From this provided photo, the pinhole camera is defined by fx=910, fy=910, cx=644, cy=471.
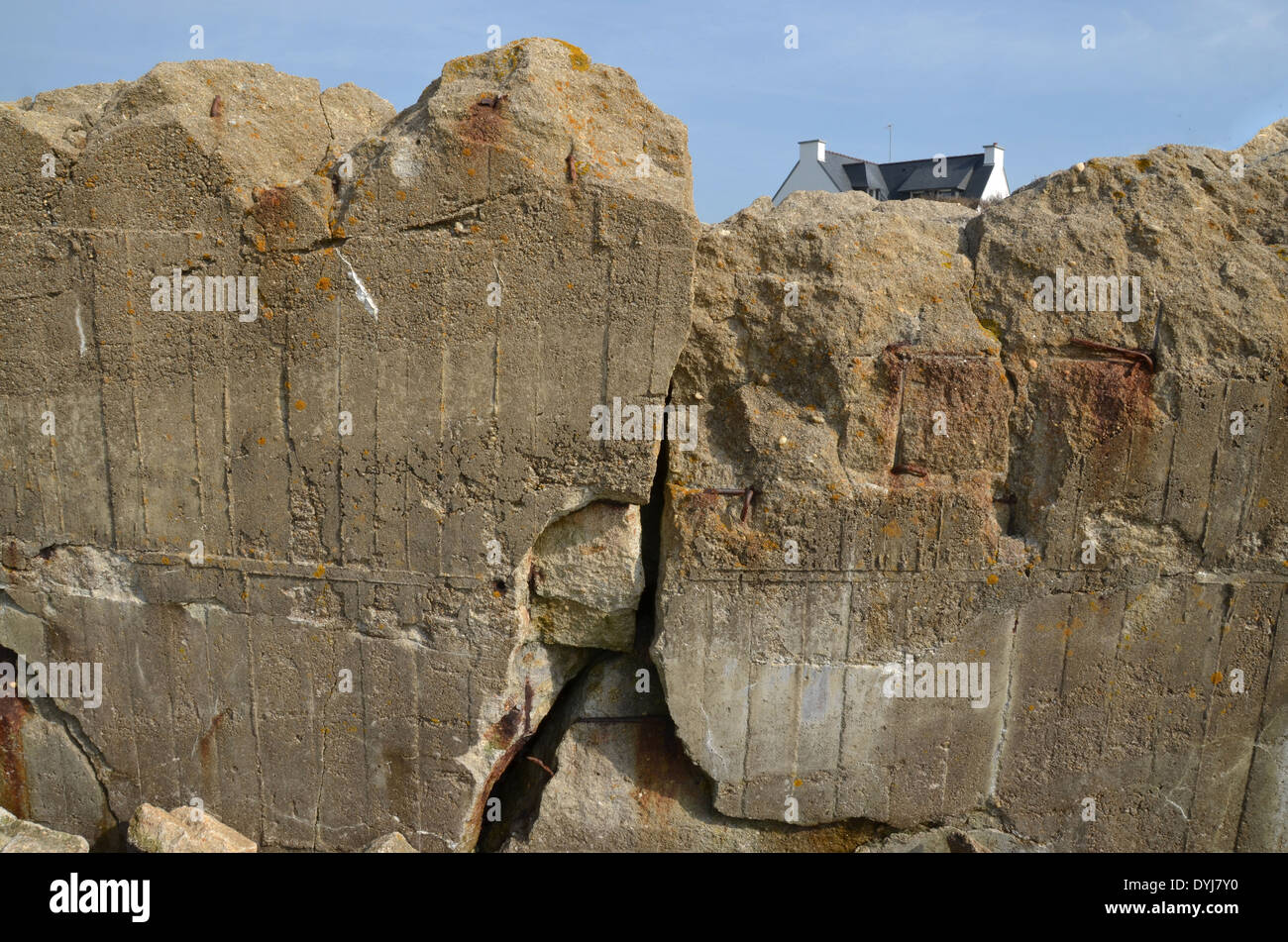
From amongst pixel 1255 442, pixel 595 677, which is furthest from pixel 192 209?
pixel 1255 442

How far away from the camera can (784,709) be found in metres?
3.87

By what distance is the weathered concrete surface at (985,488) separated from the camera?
3.70m

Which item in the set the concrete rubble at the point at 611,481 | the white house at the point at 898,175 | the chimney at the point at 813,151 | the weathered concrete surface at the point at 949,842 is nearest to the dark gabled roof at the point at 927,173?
the white house at the point at 898,175

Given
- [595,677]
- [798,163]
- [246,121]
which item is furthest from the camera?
[798,163]

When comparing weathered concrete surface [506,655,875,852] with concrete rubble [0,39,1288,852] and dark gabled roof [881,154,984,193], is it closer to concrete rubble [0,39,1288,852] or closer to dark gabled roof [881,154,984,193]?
concrete rubble [0,39,1288,852]

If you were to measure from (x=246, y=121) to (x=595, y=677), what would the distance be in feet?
9.17

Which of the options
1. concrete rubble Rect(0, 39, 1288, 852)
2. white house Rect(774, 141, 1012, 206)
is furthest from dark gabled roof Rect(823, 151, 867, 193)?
concrete rubble Rect(0, 39, 1288, 852)

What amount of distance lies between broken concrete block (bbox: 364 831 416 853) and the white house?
941 inches

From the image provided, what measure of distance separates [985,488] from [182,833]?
3647 mm

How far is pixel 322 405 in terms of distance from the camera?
3658 mm

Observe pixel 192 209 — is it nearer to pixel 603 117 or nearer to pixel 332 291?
pixel 332 291

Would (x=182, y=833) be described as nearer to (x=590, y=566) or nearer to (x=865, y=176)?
(x=590, y=566)

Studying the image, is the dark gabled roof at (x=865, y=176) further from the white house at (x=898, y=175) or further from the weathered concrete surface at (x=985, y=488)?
the weathered concrete surface at (x=985, y=488)

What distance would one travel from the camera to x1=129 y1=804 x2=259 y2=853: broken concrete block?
3742 millimetres
